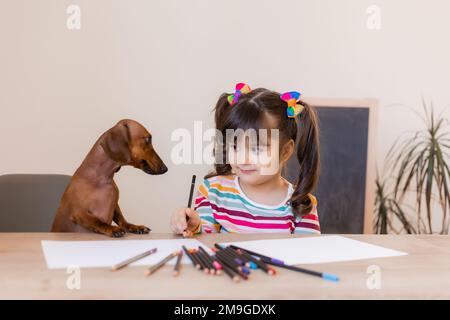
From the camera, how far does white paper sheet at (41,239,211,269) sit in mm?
681

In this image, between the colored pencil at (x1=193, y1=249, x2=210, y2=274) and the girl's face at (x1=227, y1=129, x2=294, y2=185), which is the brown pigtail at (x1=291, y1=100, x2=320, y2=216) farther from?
the colored pencil at (x1=193, y1=249, x2=210, y2=274)

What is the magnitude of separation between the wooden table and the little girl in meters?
0.54

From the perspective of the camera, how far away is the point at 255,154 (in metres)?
1.20

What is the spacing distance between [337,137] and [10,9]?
1.59 meters

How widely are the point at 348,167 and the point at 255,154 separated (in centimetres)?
103

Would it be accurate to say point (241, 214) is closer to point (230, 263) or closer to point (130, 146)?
point (130, 146)

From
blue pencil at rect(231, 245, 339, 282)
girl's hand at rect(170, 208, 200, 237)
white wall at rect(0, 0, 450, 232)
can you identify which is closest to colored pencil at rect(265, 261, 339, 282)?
blue pencil at rect(231, 245, 339, 282)

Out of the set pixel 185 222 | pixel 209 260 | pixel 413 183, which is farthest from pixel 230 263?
pixel 413 183

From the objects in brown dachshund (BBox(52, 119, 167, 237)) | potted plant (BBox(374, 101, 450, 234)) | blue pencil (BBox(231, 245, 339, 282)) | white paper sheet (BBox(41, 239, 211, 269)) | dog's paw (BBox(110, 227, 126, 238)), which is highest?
brown dachshund (BBox(52, 119, 167, 237))

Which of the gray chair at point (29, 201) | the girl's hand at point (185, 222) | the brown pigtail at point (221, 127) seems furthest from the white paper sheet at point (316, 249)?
the gray chair at point (29, 201)

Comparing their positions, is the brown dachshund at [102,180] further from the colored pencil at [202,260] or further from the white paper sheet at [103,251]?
the colored pencil at [202,260]

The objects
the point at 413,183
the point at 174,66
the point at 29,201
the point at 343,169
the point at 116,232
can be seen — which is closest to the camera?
the point at 116,232

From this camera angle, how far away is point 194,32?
229 cm

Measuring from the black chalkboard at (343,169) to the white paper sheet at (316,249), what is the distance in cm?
120
